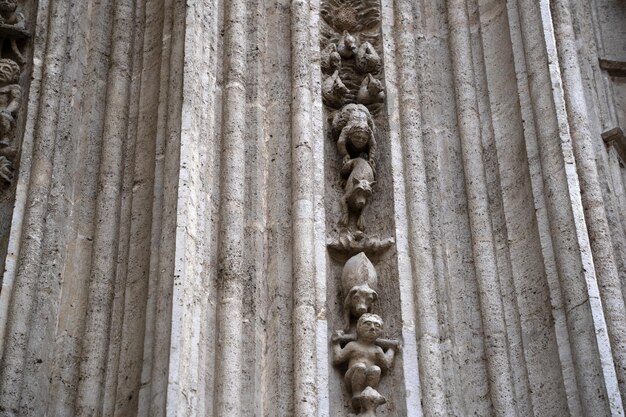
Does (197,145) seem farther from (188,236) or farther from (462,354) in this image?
(462,354)

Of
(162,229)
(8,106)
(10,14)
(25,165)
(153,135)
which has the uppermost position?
(10,14)

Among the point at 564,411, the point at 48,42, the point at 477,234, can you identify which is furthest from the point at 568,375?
the point at 48,42

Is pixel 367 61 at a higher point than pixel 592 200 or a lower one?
higher

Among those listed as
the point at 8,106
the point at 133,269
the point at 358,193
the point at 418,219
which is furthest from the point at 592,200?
the point at 8,106

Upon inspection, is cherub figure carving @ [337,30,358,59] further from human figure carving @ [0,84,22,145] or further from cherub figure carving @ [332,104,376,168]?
human figure carving @ [0,84,22,145]

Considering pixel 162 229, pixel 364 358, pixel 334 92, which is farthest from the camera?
pixel 334 92

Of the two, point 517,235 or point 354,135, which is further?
point 354,135

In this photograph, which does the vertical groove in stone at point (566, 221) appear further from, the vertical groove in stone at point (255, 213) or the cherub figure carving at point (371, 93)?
the vertical groove in stone at point (255, 213)

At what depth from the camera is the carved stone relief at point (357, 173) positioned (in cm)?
595

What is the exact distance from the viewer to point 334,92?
6.77m

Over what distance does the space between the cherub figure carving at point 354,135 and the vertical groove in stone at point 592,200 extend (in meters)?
0.99

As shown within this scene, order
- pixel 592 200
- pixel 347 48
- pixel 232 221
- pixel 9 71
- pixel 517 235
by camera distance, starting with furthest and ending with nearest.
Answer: pixel 347 48, pixel 9 71, pixel 592 200, pixel 517 235, pixel 232 221

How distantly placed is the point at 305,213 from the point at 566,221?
1.17 metres

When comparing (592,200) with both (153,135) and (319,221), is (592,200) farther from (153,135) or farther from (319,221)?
(153,135)
